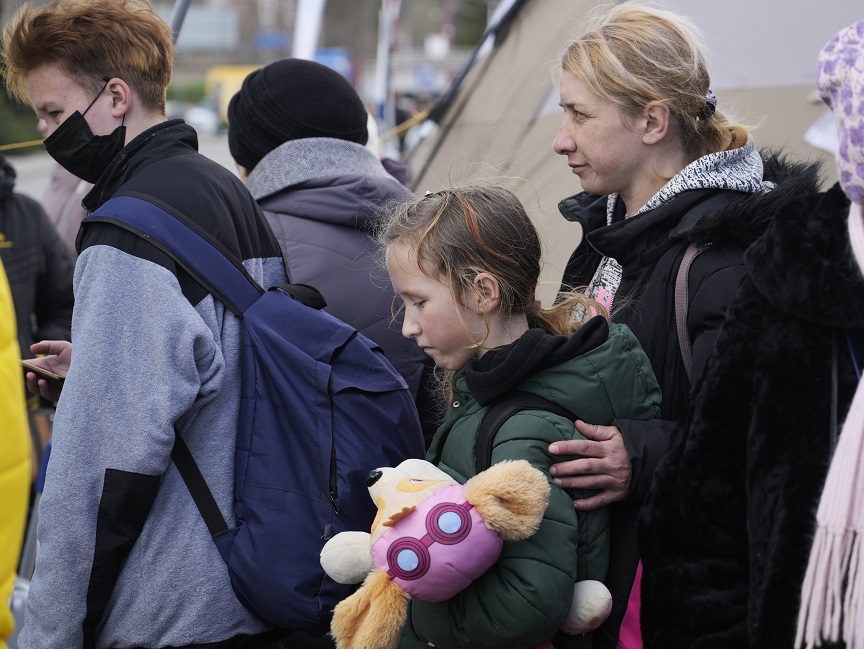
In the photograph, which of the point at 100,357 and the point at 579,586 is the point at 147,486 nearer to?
the point at 100,357

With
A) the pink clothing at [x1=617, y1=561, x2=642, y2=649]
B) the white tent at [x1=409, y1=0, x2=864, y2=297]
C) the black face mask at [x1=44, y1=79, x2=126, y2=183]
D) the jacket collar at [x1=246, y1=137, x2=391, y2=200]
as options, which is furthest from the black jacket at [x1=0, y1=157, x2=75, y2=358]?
the pink clothing at [x1=617, y1=561, x2=642, y2=649]

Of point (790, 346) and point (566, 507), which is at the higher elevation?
point (790, 346)

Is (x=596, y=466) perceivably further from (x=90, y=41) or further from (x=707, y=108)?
(x=90, y=41)

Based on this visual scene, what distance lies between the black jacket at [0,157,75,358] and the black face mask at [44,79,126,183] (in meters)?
2.27

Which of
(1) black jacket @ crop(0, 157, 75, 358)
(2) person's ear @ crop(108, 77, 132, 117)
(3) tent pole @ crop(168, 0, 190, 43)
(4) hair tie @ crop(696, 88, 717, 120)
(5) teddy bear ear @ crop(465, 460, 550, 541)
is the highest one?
(4) hair tie @ crop(696, 88, 717, 120)

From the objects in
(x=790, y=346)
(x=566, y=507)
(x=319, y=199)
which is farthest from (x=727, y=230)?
(x=319, y=199)

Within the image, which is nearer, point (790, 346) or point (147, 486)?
point (790, 346)

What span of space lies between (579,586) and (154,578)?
0.91 meters

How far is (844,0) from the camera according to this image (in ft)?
13.4

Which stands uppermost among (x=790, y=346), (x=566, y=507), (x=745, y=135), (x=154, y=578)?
(x=745, y=135)

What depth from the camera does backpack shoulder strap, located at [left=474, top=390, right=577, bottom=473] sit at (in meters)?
1.92

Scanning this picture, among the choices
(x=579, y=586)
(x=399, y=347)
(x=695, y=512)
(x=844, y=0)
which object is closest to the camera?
(x=695, y=512)

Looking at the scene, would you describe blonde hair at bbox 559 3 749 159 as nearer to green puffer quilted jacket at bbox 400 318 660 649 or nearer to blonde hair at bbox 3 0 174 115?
green puffer quilted jacket at bbox 400 318 660 649

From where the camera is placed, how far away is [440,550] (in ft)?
5.66
